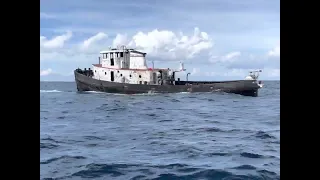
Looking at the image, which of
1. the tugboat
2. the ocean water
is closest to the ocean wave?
the ocean water

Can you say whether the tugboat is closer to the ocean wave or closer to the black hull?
the black hull

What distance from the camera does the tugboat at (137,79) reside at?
3209 centimetres

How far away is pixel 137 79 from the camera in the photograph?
32.6 metres

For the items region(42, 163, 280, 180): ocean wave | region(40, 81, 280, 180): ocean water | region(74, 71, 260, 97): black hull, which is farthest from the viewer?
region(74, 71, 260, 97): black hull

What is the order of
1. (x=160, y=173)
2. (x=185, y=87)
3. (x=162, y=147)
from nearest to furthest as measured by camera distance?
(x=160, y=173), (x=162, y=147), (x=185, y=87)

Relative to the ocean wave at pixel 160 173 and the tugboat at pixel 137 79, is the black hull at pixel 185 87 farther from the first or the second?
the ocean wave at pixel 160 173

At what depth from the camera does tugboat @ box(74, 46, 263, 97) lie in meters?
32.1

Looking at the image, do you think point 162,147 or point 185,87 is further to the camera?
point 185,87

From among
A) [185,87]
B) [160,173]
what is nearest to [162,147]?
[160,173]

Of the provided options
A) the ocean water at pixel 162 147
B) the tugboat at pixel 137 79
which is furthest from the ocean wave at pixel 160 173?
the tugboat at pixel 137 79

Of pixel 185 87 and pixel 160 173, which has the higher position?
pixel 185 87

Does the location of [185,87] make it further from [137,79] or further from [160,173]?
[160,173]

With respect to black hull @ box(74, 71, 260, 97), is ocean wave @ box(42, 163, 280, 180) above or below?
below
